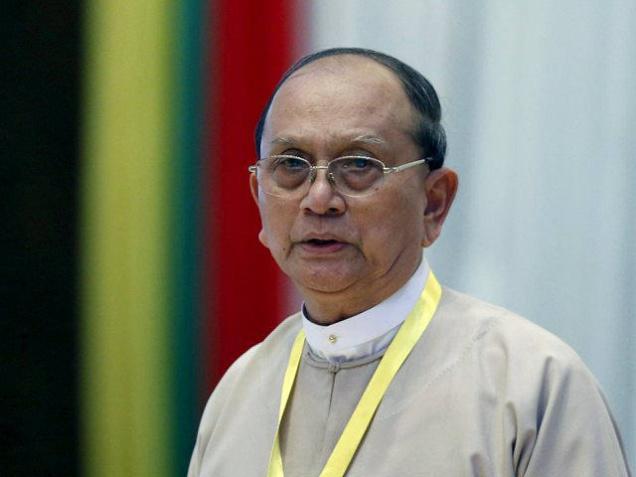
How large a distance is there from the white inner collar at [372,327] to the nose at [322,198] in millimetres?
225

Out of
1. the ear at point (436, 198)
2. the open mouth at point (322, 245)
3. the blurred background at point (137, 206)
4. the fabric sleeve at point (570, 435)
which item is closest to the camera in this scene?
the fabric sleeve at point (570, 435)

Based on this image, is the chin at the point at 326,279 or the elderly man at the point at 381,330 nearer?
the elderly man at the point at 381,330

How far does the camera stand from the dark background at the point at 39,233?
10.4ft

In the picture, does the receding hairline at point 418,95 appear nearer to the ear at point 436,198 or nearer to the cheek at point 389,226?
the ear at point 436,198

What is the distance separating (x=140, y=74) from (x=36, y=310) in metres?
0.78

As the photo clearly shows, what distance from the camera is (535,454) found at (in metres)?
1.78

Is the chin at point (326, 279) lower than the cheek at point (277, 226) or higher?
lower

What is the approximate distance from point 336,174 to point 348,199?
0.05m

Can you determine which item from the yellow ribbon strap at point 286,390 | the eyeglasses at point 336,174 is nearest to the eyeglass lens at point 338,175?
the eyeglasses at point 336,174

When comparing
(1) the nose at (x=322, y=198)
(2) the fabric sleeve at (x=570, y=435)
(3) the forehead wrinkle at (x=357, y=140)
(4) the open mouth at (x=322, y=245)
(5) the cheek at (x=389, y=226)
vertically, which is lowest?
(2) the fabric sleeve at (x=570, y=435)

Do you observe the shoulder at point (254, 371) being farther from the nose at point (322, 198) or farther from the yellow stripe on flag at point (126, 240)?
the yellow stripe on flag at point (126, 240)

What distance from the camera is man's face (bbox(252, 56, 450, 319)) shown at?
78.4 inches

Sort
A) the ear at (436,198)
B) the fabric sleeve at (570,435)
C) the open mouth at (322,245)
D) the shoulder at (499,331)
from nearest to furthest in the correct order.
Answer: the fabric sleeve at (570,435)
the shoulder at (499,331)
the open mouth at (322,245)
the ear at (436,198)

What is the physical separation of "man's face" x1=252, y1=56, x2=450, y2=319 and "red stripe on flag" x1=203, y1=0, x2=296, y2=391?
1018mm
